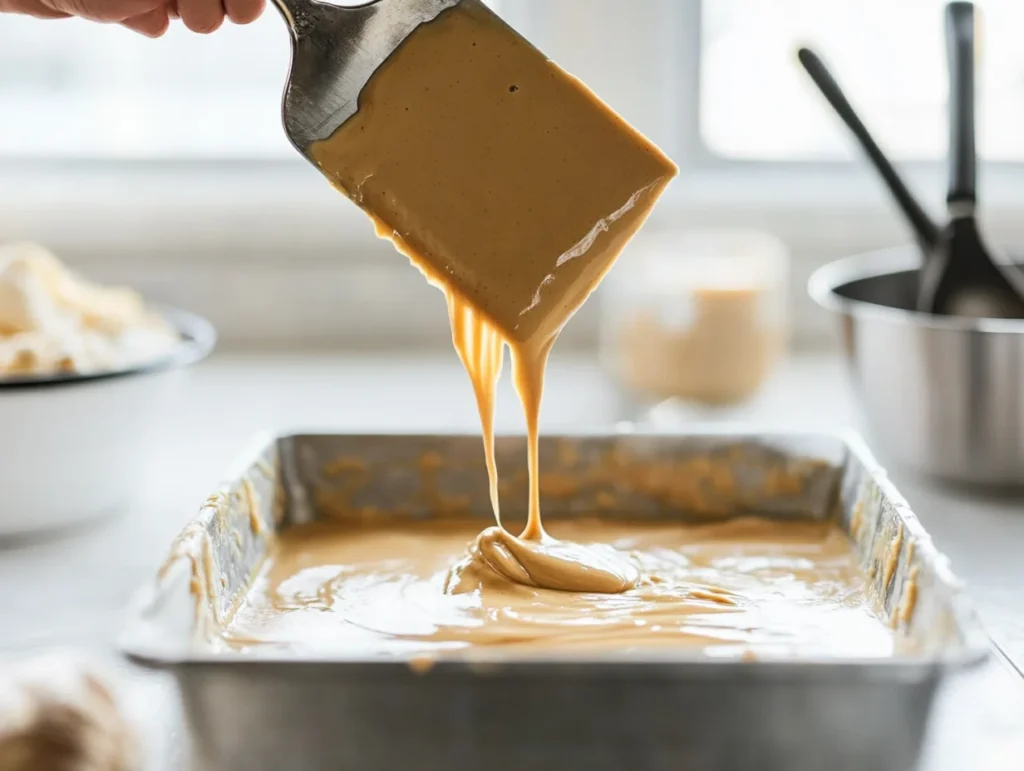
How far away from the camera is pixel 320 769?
674 millimetres

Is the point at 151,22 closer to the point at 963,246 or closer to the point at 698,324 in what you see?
the point at 698,324

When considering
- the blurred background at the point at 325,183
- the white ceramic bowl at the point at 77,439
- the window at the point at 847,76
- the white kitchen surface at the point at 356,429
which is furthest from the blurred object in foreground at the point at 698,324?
the white ceramic bowl at the point at 77,439

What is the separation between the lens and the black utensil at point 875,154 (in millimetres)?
1232

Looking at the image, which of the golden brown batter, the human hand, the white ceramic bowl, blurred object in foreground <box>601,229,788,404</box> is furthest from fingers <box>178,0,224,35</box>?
blurred object in foreground <box>601,229,788,404</box>

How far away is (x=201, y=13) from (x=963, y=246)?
762mm

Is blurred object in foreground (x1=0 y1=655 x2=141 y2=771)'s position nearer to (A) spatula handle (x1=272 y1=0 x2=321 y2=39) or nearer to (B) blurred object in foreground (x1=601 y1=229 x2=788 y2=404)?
(A) spatula handle (x1=272 y1=0 x2=321 y2=39)

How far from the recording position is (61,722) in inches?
25.3

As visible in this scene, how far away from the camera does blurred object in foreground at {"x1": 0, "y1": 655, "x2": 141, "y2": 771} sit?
24.8 inches

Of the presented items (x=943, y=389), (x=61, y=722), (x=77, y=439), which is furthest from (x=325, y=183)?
(x=61, y=722)

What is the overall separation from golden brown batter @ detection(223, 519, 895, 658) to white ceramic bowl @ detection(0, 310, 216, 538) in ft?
0.52

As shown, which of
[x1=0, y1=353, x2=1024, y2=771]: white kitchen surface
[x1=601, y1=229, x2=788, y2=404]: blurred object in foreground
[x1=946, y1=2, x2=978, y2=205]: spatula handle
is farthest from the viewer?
[x1=601, y1=229, x2=788, y2=404]: blurred object in foreground

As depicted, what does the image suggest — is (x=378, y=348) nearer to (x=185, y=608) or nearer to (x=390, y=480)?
(x=390, y=480)

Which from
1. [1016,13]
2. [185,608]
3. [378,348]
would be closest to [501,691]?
[185,608]

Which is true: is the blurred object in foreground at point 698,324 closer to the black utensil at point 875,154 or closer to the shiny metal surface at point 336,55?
the black utensil at point 875,154
